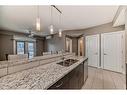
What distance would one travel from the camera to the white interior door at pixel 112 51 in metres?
4.49

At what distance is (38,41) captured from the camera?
340 centimetres

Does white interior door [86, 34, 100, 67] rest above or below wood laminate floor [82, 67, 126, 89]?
above

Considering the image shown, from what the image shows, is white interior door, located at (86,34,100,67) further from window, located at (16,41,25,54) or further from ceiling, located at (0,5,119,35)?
window, located at (16,41,25,54)

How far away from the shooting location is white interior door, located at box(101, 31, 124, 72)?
449 centimetres

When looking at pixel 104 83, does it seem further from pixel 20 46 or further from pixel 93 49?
pixel 20 46

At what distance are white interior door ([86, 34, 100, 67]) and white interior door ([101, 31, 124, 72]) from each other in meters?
0.33

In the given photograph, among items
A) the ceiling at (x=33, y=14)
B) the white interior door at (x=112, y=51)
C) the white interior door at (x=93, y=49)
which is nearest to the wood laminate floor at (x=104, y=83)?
the white interior door at (x=112, y=51)

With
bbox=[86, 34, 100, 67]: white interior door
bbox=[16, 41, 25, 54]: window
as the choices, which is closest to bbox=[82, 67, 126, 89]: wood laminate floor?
bbox=[86, 34, 100, 67]: white interior door

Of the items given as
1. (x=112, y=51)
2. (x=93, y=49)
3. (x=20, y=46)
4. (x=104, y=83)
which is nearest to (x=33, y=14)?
(x=20, y=46)

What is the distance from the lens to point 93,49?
5.74m

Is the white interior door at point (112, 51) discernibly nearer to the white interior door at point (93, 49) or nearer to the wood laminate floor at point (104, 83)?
the white interior door at point (93, 49)
